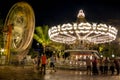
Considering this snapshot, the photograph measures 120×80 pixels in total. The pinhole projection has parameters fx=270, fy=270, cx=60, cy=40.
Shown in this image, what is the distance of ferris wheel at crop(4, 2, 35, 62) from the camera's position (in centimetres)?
4247

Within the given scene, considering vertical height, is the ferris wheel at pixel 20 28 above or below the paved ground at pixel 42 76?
above

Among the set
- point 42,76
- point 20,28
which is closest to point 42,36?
point 20,28

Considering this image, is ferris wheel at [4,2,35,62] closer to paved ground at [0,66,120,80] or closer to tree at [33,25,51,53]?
paved ground at [0,66,120,80]

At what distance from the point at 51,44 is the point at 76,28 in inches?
1423

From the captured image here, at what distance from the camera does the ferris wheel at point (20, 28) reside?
42.5 m

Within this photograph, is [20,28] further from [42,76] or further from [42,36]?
[42,36]

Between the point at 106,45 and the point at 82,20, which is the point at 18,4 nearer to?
the point at 82,20

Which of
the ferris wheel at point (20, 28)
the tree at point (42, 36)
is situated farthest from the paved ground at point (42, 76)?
the tree at point (42, 36)

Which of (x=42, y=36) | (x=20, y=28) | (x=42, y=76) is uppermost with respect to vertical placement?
(x=42, y=36)

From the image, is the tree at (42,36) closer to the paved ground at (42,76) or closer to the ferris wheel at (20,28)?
the ferris wheel at (20,28)

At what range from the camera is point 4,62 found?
136ft

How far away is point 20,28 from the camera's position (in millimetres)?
44562

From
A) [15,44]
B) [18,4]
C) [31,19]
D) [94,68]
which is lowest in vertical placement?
[94,68]

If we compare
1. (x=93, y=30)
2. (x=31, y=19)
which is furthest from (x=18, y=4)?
(x=93, y=30)
